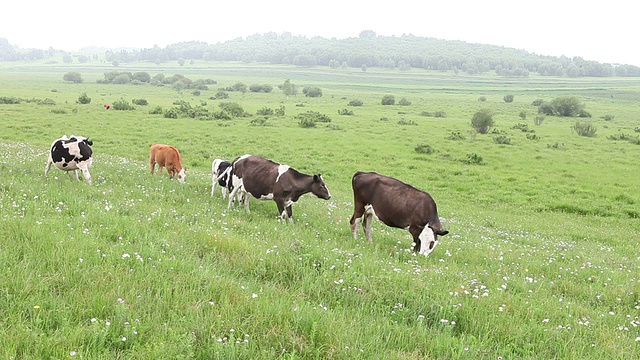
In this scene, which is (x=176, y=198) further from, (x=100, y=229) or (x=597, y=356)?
(x=597, y=356)

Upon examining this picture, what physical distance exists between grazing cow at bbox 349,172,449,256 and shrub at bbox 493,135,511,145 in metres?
38.6

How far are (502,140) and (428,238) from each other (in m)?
40.2

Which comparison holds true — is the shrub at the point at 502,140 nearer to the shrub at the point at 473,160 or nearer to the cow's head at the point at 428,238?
the shrub at the point at 473,160

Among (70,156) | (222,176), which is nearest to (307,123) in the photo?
(222,176)

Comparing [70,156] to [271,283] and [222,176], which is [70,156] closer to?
[222,176]

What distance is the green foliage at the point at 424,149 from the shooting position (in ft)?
132

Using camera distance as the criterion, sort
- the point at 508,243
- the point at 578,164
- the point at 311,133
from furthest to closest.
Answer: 1. the point at 311,133
2. the point at 578,164
3. the point at 508,243

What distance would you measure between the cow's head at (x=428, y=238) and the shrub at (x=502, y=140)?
130ft

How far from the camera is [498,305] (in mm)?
6750

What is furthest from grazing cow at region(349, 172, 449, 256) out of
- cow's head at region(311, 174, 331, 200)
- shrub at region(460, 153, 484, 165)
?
shrub at region(460, 153, 484, 165)

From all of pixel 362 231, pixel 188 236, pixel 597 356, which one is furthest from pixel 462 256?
pixel 188 236

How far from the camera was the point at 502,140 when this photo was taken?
46719 millimetres

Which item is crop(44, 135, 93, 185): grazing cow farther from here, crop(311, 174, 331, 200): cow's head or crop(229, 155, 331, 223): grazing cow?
crop(311, 174, 331, 200): cow's head

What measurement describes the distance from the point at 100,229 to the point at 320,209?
31.9 feet
